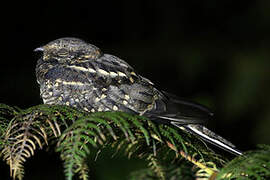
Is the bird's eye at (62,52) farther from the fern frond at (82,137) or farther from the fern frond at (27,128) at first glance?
the fern frond at (27,128)

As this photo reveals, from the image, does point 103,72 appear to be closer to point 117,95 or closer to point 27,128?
point 117,95

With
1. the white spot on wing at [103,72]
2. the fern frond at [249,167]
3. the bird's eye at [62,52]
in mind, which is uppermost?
the bird's eye at [62,52]

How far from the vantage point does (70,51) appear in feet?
6.82

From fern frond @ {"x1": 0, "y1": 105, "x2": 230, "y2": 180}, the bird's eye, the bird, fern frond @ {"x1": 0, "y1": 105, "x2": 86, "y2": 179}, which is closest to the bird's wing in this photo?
the bird

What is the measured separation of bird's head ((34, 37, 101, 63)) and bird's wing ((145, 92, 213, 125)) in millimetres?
525

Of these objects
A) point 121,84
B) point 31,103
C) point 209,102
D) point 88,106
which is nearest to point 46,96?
point 88,106

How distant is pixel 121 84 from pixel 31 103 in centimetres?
160

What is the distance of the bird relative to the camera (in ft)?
5.74

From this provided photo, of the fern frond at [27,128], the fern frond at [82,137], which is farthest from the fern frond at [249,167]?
the fern frond at [27,128]

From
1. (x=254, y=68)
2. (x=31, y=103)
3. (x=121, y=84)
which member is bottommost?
(x=31, y=103)

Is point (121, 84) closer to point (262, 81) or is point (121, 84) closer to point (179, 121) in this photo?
point (179, 121)

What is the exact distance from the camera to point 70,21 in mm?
3904

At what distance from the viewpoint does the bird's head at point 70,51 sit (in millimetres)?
2025

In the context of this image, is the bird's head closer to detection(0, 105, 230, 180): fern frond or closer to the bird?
the bird
